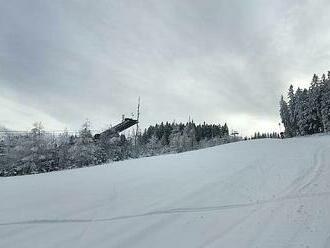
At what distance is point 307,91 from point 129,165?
3279 inches

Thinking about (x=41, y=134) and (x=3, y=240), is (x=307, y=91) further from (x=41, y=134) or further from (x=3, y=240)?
(x=3, y=240)

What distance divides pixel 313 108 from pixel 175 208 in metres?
86.5

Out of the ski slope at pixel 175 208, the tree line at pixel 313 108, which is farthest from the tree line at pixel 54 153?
the tree line at pixel 313 108

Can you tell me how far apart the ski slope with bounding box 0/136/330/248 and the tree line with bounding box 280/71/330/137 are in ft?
233

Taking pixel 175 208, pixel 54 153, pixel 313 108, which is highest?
pixel 313 108

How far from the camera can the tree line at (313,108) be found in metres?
88.3

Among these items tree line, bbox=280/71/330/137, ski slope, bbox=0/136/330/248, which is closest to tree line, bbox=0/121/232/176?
ski slope, bbox=0/136/330/248

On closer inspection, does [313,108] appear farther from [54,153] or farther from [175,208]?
[175,208]

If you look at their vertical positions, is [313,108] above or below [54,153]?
above

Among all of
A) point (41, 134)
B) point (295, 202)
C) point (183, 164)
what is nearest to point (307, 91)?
point (41, 134)

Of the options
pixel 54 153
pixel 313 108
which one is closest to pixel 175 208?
pixel 54 153

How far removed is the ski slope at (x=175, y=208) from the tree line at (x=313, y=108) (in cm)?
7098

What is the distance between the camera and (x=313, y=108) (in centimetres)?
9381

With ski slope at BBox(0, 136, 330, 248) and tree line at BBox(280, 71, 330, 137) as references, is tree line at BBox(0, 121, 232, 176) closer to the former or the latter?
ski slope at BBox(0, 136, 330, 248)
